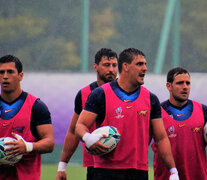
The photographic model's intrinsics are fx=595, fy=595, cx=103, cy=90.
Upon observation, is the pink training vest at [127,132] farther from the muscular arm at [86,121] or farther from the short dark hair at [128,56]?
the short dark hair at [128,56]

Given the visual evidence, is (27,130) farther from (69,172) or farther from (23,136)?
(69,172)

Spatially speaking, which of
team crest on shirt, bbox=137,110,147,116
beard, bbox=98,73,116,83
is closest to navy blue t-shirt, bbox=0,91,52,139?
team crest on shirt, bbox=137,110,147,116

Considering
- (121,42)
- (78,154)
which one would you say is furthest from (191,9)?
(78,154)

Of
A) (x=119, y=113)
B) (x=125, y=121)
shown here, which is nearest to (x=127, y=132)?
(x=125, y=121)

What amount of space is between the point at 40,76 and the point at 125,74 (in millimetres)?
8604

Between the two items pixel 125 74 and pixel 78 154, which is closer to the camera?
A: pixel 125 74

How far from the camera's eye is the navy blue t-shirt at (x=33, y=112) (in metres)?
6.55

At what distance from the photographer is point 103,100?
255 inches

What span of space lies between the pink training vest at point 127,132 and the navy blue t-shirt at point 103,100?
6 centimetres

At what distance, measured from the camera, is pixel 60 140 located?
571 inches

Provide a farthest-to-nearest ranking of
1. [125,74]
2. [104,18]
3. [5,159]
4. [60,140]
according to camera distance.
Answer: [104,18], [60,140], [125,74], [5,159]

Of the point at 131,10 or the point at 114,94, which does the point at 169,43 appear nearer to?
the point at 131,10

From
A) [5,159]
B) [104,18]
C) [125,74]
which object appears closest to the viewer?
[5,159]

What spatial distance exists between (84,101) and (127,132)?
1592 mm
